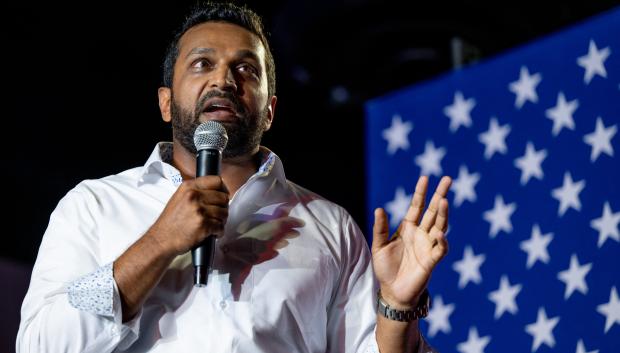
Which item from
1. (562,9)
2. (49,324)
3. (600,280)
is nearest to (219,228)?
(49,324)

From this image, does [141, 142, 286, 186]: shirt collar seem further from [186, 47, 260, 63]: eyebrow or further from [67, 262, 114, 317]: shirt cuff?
[67, 262, 114, 317]: shirt cuff

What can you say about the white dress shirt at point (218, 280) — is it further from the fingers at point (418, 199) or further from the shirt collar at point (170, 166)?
the fingers at point (418, 199)

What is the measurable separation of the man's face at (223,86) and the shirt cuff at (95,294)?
50 cm

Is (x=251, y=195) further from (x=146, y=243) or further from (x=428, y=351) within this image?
(x=428, y=351)

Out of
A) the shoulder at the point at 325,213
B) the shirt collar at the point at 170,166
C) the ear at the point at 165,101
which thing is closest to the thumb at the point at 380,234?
the shoulder at the point at 325,213

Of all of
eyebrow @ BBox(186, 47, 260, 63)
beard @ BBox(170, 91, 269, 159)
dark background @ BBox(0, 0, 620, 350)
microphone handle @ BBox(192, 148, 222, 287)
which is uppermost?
dark background @ BBox(0, 0, 620, 350)

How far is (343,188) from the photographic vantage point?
4.86m

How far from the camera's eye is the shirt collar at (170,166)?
1855mm

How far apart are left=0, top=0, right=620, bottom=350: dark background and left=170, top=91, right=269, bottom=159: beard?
5.62 feet

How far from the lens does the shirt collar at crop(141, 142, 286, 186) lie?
6.09 feet

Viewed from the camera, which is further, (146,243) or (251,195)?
(251,195)

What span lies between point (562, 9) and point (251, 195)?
7.26 ft

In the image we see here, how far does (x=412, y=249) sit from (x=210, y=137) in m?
0.51

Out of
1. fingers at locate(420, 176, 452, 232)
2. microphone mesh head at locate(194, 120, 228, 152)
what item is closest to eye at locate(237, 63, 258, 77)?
microphone mesh head at locate(194, 120, 228, 152)
